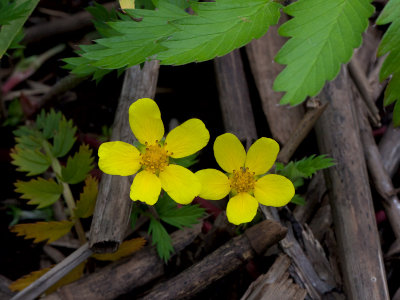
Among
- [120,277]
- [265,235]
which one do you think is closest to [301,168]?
[265,235]


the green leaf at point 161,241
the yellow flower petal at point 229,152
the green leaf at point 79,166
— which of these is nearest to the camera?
the yellow flower petal at point 229,152

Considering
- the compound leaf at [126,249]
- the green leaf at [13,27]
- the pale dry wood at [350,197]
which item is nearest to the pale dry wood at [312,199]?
the pale dry wood at [350,197]

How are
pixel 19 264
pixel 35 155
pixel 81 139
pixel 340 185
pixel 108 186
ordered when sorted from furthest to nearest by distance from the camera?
pixel 81 139 → pixel 19 264 → pixel 35 155 → pixel 340 185 → pixel 108 186

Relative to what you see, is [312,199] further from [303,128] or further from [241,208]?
[241,208]

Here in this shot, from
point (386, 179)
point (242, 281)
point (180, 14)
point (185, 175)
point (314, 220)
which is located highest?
point (180, 14)

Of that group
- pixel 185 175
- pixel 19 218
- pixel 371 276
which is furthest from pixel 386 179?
pixel 19 218

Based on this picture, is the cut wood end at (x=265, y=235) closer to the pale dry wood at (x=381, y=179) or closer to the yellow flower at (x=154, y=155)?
the yellow flower at (x=154, y=155)

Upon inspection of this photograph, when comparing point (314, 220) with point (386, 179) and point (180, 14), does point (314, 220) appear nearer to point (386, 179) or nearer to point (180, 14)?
point (386, 179)
